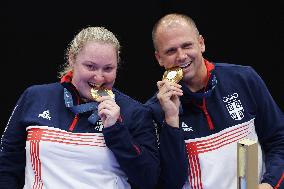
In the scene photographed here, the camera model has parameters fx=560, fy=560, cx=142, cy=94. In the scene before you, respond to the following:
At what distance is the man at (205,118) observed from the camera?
213cm

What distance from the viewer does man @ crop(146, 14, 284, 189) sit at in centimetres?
213

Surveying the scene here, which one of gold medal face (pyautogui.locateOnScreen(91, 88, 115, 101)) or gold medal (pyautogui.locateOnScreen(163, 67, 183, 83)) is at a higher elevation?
gold medal (pyautogui.locateOnScreen(163, 67, 183, 83))

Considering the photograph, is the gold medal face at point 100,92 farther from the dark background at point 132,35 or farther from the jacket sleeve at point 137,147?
the dark background at point 132,35

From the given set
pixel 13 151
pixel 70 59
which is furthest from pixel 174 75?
pixel 13 151

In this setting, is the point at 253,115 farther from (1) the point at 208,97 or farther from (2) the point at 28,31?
(2) the point at 28,31

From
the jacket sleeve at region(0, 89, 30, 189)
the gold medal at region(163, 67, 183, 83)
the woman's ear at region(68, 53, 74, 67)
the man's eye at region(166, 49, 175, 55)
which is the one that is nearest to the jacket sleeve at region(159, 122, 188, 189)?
the gold medal at region(163, 67, 183, 83)

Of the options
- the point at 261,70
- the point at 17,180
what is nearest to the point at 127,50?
the point at 261,70

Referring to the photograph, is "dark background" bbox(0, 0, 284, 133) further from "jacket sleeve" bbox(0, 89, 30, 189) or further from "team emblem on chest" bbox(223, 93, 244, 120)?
"team emblem on chest" bbox(223, 93, 244, 120)

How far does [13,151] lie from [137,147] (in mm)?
511

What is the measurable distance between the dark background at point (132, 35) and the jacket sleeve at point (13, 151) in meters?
0.61

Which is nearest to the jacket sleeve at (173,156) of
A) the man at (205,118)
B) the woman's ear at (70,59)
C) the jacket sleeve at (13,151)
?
the man at (205,118)

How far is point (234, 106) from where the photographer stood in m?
2.24

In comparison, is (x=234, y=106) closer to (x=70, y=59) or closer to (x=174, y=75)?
(x=174, y=75)

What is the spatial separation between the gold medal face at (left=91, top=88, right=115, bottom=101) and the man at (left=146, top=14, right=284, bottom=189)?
197 mm
